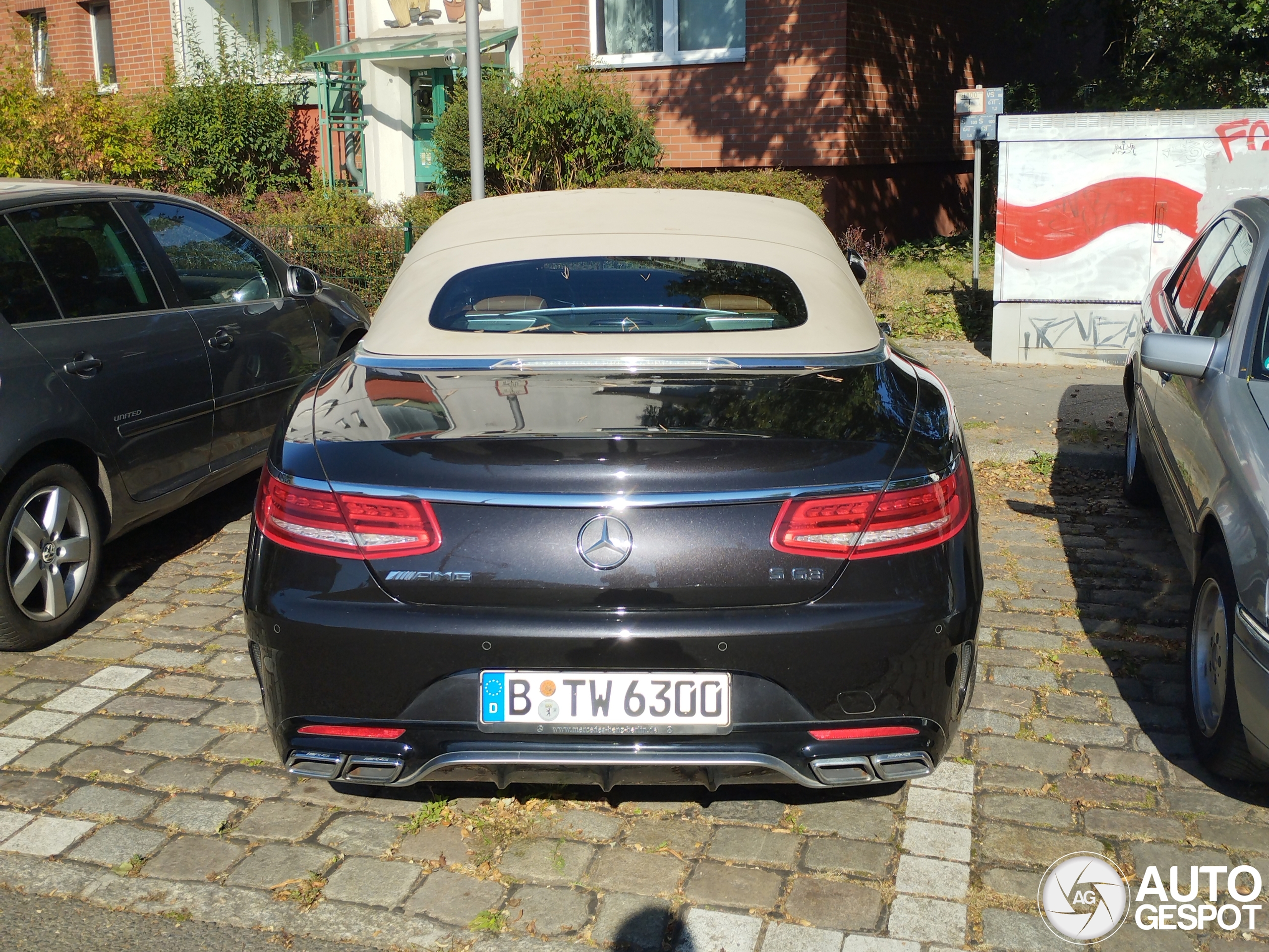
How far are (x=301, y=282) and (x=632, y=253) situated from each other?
2.77 meters

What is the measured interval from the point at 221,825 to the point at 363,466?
1.26m

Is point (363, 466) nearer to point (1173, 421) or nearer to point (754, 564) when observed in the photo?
point (754, 564)

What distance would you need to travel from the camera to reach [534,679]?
3.00 metres

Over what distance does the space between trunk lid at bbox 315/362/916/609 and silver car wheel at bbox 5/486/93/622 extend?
2.30 metres

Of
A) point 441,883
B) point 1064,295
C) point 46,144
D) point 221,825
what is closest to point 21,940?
point 221,825

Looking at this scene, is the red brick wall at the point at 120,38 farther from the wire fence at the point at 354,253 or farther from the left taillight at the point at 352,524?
the left taillight at the point at 352,524

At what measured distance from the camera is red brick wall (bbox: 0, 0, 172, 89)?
20266 mm

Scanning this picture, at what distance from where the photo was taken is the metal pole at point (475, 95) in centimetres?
872

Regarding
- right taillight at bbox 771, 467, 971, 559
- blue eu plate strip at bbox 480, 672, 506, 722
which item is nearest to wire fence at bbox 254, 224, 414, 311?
blue eu plate strip at bbox 480, 672, 506, 722

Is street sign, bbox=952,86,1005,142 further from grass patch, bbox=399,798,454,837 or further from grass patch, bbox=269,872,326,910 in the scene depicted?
grass patch, bbox=269,872,326,910

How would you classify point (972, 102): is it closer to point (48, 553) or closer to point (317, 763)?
point (48, 553)

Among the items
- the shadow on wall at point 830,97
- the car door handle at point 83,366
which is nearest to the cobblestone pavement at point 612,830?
the car door handle at point 83,366

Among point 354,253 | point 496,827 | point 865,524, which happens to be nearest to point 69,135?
point 354,253

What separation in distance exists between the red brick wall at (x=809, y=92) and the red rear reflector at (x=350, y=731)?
12.9 meters
